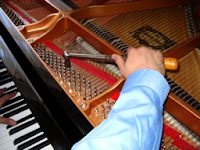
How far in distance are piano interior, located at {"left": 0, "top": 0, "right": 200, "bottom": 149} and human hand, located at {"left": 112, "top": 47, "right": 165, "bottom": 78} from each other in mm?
141

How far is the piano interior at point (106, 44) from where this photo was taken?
68.0 inches

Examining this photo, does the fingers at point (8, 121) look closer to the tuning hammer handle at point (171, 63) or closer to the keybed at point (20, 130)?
the keybed at point (20, 130)

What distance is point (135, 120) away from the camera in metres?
1.30

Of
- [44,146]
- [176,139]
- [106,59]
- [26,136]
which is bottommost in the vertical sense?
[176,139]

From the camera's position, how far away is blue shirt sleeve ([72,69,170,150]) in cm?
122

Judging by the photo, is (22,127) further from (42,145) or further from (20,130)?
(42,145)

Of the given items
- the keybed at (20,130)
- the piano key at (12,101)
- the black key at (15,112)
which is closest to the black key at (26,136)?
the keybed at (20,130)

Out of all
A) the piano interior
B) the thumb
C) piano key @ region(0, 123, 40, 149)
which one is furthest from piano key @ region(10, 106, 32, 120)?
the thumb

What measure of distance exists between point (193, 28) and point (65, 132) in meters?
1.93

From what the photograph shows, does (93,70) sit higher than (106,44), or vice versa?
(106,44)

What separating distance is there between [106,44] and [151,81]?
0.70 m

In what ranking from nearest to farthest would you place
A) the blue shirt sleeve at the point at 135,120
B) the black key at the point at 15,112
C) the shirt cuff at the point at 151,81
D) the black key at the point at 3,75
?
the blue shirt sleeve at the point at 135,120, the shirt cuff at the point at 151,81, the black key at the point at 15,112, the black key at the point at 3,75

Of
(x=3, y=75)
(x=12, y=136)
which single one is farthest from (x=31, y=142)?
(x=3, y=75)

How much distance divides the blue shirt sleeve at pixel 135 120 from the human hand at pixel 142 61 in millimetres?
74
